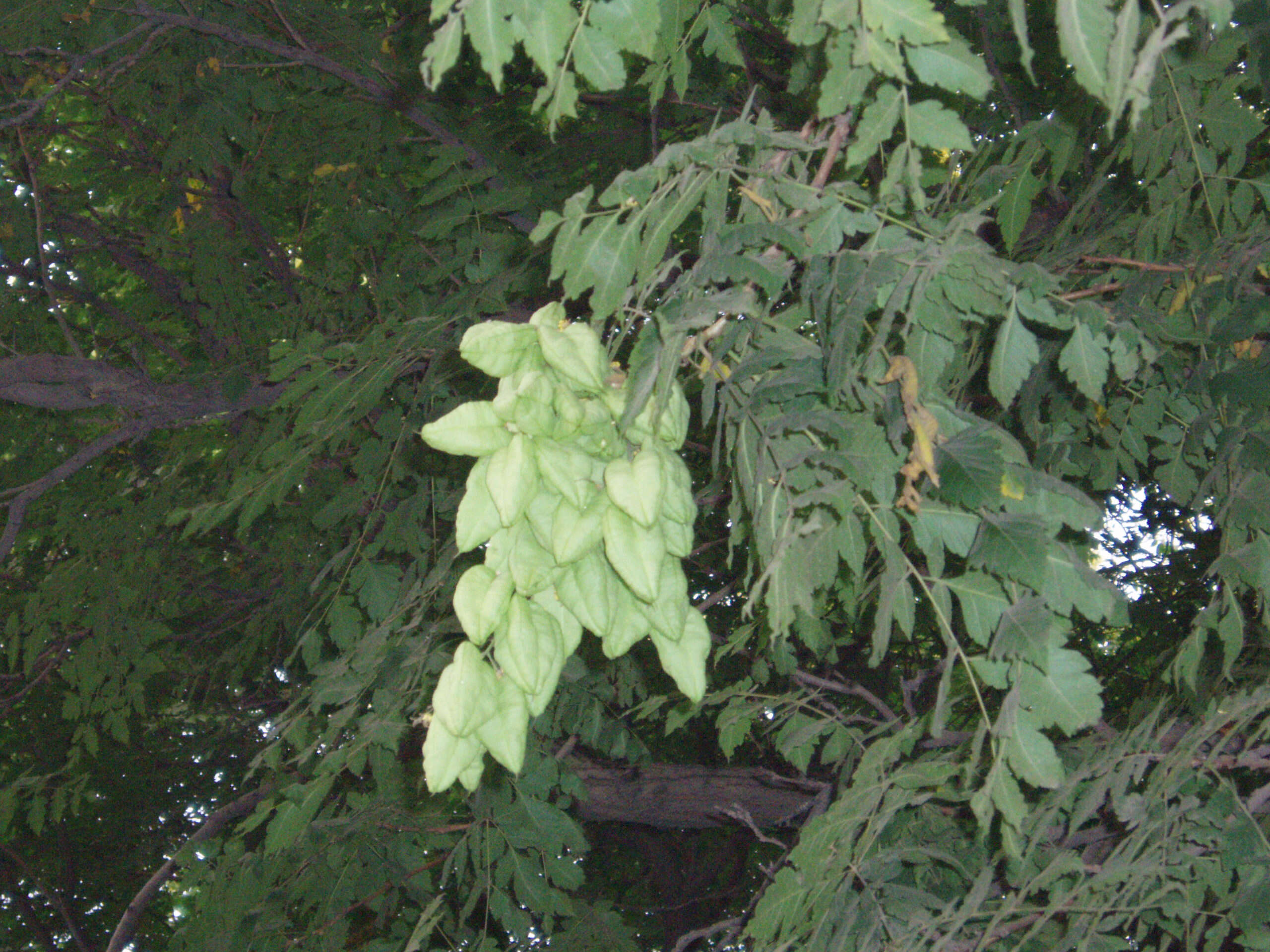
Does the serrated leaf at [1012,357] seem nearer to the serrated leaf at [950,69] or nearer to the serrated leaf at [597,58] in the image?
the serrated leaf at [950,69]

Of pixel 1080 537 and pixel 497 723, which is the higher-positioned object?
pixel 1080 537

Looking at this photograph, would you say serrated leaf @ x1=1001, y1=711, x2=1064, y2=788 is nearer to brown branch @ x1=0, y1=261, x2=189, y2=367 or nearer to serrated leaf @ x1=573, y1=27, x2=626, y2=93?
serrated leaf @ x1=573, y1=27, x2=626, y2=93

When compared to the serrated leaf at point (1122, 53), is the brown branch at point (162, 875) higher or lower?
lower

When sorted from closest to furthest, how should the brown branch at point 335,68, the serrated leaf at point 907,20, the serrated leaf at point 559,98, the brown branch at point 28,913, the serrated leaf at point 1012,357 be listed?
the serrated leaf at point 907,20
the serrated leaf at point 559,98
the serrated leaf at point 1012,357
the brown branch at point 335,68
the brown branch at point 28,913

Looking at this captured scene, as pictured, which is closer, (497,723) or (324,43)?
(497,723)

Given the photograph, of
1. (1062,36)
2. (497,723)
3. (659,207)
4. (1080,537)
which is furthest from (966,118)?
(497,723)

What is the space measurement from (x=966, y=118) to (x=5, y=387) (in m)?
2.38

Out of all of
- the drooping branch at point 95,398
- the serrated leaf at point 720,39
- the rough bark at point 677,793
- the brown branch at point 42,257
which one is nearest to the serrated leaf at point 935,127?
→ the serrated leaf at point 720,39

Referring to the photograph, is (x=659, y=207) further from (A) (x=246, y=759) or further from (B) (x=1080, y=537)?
(A) (x=246, y=759)

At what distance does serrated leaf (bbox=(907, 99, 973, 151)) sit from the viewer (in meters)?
1.01

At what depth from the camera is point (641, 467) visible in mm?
925

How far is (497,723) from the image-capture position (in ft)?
3.24

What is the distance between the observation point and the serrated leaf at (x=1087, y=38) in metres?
0.73

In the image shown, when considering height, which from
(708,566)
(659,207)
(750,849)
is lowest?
(750,849)
